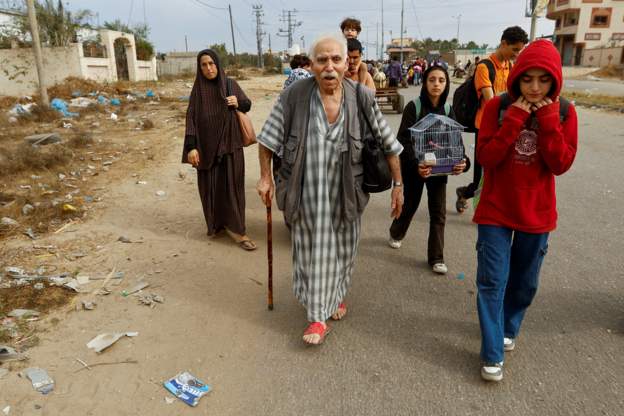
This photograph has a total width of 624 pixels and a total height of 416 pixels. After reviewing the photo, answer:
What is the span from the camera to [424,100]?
3.89 m

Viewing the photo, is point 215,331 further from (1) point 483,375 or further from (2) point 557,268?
(2) point 557,268

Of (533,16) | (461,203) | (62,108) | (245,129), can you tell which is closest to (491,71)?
(461,203)

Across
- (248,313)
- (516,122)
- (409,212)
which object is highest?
(516,122)

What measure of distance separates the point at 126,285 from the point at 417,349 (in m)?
2.43

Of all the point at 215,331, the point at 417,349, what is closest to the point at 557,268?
the point at 417,349

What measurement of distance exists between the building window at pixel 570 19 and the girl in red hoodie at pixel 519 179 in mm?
64261

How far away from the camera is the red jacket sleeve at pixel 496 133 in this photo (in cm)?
240

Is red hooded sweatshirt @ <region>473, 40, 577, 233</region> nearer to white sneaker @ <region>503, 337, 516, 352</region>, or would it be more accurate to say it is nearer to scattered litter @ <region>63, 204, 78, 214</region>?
white sneaker @ <region>503, 337, 516, 352</region>

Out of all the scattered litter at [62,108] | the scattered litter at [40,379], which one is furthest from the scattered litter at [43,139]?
the scattered litter at [40,379]

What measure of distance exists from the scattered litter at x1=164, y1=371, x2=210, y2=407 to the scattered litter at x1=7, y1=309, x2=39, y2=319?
4.53 feet

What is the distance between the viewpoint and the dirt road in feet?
8.30

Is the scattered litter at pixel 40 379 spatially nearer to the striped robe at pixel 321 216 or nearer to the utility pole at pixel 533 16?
the striped robe at pixel 321 216

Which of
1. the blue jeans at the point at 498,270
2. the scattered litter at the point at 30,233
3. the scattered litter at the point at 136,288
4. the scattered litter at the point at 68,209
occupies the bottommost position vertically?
the scattered litter at the point at 136,288

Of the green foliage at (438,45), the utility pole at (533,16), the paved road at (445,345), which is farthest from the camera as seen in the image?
the green foliage at (438,45)
